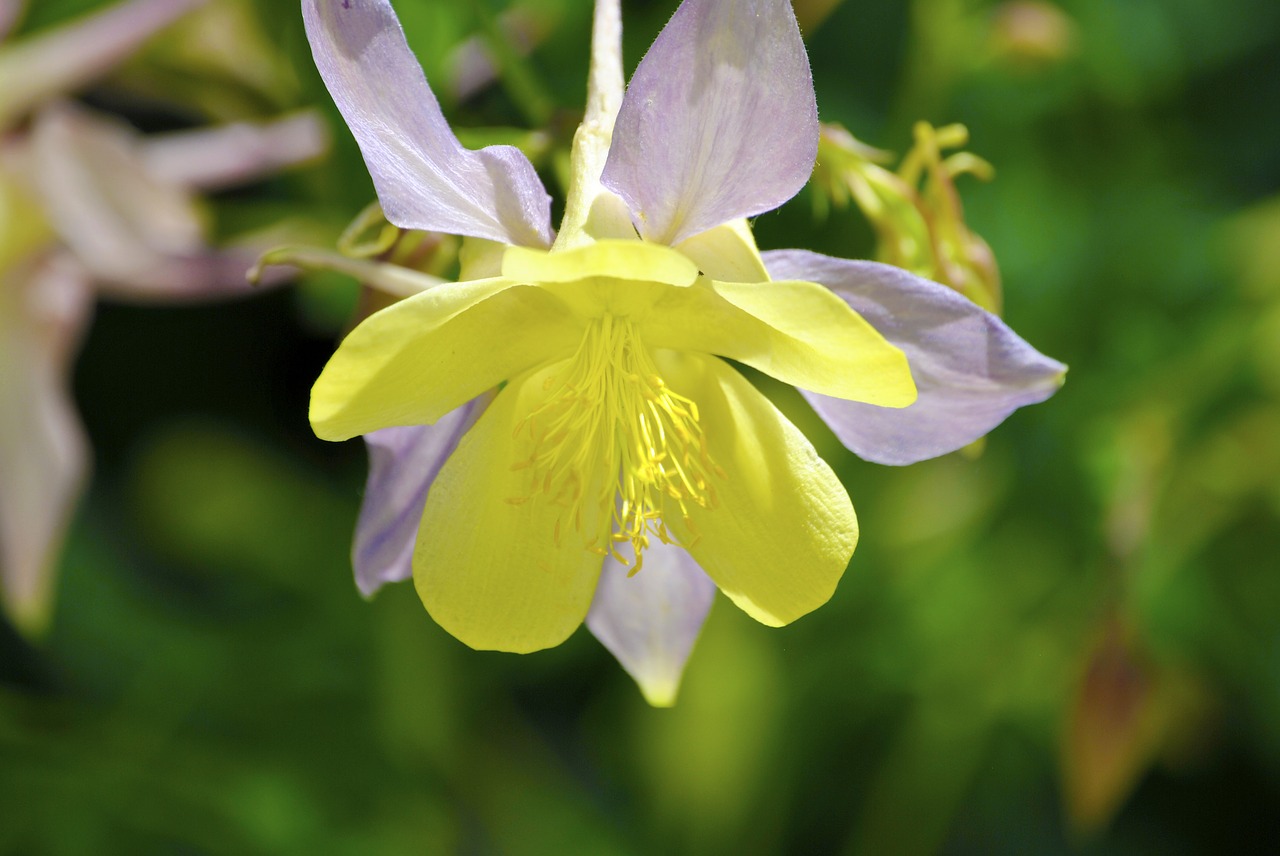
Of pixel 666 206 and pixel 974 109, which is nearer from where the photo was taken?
pixel 666 206

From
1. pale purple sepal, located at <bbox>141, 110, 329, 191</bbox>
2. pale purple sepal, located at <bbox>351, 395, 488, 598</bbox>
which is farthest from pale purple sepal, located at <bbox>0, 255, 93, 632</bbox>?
pale purple sepal, located at <bbox>351, 395, 488, 598</bbox>

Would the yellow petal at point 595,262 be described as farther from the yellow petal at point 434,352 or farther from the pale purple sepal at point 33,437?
the pale purple sepal at point 33,437

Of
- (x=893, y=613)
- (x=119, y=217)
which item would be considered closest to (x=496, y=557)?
(x=119, y=217)

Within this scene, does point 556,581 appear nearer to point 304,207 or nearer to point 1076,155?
point 304,207

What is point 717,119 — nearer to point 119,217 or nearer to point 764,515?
point 764,515

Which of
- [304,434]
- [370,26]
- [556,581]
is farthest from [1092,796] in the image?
[304,434]

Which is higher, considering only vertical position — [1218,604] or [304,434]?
[1218,604]
